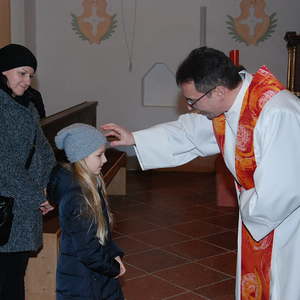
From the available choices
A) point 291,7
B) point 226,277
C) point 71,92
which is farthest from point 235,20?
point 226,277

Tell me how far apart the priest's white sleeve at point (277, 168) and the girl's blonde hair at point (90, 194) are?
25.6 inches

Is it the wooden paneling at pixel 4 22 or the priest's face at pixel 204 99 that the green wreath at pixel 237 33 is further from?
the priest's face at pixel 204 99

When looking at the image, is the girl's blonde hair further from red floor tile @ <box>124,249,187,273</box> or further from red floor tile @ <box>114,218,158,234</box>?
red floor tile @ <box>114,218,158,234</box>

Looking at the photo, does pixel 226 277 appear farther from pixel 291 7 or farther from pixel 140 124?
pixel 291 7

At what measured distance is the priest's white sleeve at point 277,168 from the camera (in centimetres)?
253

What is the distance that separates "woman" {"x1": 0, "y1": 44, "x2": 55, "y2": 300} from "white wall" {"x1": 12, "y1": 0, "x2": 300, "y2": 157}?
561cm

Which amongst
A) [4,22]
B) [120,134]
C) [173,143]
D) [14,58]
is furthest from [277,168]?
[4,22]

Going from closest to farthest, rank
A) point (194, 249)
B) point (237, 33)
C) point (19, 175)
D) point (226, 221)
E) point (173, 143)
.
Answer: point (19, 175)
point (173, 143)
point (194, 249)
point (226, 221)
point (237, 33)

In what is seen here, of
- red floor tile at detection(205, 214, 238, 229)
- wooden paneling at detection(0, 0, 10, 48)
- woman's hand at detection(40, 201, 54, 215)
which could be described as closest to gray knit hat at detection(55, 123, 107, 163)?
woman's hand at detection(40, 201, 54, 215)

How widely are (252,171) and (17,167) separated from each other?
1130 mm

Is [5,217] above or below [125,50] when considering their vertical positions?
below

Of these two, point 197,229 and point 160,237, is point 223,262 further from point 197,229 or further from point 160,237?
point 197,229

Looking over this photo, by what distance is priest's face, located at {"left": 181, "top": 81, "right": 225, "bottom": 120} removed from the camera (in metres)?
2.66

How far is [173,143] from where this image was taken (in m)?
3.35
